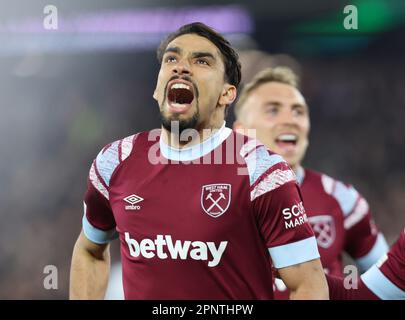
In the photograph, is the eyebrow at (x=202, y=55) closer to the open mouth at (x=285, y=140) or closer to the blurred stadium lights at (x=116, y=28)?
the open mouth at (x=285, y=140)

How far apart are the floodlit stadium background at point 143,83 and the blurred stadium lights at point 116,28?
15 millimetres

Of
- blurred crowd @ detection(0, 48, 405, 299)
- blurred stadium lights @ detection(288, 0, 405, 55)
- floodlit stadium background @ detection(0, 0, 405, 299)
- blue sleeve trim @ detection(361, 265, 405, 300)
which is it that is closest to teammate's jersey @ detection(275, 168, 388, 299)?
blue sleeve trim @ detection(361, 265, 405, 300)

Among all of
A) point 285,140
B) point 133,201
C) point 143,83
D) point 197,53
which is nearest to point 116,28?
point 143,83

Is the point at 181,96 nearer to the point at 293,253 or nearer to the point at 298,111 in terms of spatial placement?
the point at 293,253

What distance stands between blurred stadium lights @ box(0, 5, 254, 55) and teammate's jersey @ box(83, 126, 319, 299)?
6471mm

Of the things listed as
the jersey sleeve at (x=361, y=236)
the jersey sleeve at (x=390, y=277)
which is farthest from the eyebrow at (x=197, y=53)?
the jersey sleeve at (x=361, y=236)

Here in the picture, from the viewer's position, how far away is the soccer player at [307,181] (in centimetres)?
405

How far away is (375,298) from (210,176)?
3.13 ft

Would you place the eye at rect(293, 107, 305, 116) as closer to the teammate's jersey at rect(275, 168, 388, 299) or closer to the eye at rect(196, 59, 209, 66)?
the teammate's jersey at rect(275, 168, 388, 299)

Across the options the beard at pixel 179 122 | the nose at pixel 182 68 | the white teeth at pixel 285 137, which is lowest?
the white teeth at pixel 285 137
